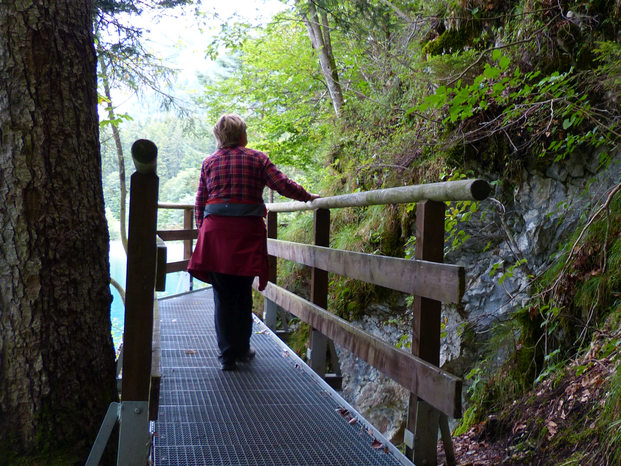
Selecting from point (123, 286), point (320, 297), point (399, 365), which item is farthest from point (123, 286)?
point (399, 365)

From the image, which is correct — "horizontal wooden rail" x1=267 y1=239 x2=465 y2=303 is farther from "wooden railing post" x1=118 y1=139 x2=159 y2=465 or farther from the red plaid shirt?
"wooden railing post" x1=118 y1=139 x2=159 y2=465

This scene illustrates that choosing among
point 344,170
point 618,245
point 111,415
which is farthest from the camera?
point 344,170

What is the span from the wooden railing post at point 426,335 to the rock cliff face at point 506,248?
150 centimetres

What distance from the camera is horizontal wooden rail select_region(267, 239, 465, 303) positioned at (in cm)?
240

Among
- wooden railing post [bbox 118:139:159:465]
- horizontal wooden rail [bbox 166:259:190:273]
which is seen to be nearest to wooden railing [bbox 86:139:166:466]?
wooden railing post [bbox 118:139:159:465]

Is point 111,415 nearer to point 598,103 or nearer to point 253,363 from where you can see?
point 253,363

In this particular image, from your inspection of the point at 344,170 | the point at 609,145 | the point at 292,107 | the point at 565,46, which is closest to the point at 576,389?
the point at 609,145

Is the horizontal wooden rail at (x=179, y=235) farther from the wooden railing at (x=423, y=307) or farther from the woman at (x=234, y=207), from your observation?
the wooden railing at (x=423, y=307)

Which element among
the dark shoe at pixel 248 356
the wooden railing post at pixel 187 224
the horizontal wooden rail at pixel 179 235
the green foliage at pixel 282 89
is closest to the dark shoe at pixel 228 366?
the dark shoe at pixel 248 356

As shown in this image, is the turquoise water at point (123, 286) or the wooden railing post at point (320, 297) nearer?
the wooden railing post at point (320, 297)

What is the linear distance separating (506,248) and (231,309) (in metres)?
2.53

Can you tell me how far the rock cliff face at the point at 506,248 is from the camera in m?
4.18

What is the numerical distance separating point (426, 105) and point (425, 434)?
2.34 meters

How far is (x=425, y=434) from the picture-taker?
262 cm
